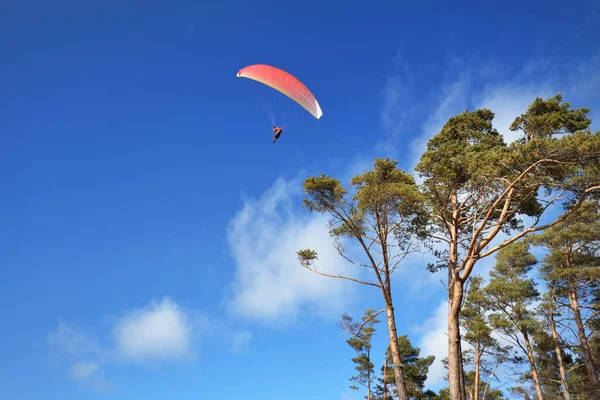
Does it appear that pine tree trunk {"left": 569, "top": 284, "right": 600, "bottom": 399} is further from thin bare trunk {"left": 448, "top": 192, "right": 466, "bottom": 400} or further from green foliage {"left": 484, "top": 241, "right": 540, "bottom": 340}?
thin bare trunk {"left": 448, "top": 192, "right": 466, "bottom": 400}

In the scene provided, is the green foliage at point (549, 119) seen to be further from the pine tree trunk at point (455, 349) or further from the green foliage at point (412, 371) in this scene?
the green foliage at point (412, 371)

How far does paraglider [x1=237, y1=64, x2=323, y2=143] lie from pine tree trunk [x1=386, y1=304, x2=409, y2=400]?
994 cm

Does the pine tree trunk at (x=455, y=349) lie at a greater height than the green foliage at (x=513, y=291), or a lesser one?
lesser

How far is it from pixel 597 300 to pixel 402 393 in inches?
578

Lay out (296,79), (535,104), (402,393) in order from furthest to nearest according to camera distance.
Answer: (296,79) < (535,104) < (402,393)

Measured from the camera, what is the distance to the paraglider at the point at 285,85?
20.2 m

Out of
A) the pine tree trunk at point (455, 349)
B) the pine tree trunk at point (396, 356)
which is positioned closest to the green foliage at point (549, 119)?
the pine tree trunk at point (455, 349)

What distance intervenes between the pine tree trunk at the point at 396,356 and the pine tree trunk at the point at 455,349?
1.75 meters

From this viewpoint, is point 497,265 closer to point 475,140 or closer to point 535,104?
point 475,140

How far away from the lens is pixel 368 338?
29625 millimetres

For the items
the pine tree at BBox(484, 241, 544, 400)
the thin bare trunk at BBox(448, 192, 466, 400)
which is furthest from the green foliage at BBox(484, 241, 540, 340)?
the thin bare trunk at BBox(448, 192, 466, 400)

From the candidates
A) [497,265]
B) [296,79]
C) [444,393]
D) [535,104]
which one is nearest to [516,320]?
[497,265]

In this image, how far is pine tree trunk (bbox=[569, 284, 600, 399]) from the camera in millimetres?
18766

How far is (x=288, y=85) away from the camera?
2044cm
